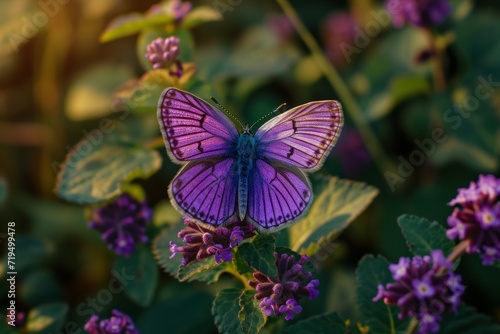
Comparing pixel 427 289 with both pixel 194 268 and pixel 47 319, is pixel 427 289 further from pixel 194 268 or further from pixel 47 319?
pixel 47 319

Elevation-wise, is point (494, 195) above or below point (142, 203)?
below

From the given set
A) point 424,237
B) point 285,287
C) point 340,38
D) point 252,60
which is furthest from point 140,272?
point 340,38

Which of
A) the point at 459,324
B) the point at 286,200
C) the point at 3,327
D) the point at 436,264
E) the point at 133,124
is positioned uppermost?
the point at 133,124

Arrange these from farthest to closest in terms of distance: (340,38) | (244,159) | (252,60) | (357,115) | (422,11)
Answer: (340,38) → (252,60) → (357,115) → (422,11) → (244,159)

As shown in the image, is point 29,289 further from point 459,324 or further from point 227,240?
point 459,324

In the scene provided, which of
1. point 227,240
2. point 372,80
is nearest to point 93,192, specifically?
point 227,240

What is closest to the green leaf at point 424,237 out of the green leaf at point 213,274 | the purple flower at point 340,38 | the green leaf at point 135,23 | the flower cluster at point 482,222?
the flower cluster at point 482,222
